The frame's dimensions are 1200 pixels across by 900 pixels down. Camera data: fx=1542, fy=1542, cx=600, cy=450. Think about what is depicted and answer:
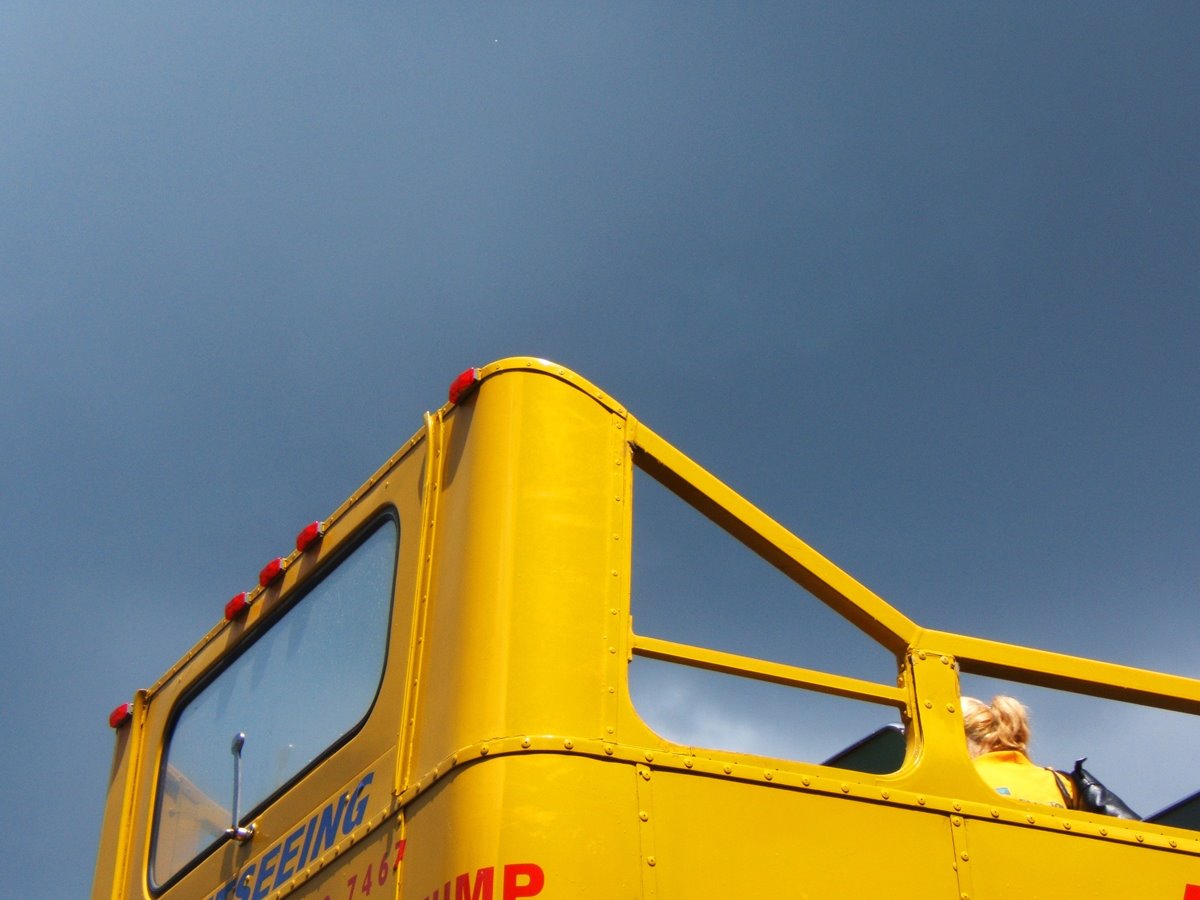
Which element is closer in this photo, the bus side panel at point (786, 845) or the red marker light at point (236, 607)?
the bus side panel at point (786, 845)

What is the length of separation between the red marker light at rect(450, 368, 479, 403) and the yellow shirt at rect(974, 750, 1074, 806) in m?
1.78

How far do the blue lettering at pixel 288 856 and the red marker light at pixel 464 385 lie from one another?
3.80ft

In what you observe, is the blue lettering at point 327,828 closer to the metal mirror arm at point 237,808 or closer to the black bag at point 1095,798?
the metal mirror arm at point 237,808

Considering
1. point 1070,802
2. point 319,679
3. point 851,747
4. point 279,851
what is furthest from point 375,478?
point 1070,802

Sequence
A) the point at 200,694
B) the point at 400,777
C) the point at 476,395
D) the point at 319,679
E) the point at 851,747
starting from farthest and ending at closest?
the point at 200,694, the point at 851,747, the point at 319,679, the point at 476,395, the point at 400,777

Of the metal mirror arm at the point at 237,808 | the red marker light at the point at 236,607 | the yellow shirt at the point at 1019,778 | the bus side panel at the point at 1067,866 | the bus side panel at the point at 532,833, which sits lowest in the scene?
the bus side panel at the point at 532,833

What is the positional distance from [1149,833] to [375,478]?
2236 millimetres

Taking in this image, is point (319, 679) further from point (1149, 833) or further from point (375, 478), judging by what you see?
point (1149, 833)

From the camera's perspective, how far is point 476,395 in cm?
381

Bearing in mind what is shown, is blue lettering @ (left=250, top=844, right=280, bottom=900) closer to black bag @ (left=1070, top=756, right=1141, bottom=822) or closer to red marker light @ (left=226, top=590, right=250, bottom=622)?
red marker light @ (left=226, top=590, right=250, bottom=622)

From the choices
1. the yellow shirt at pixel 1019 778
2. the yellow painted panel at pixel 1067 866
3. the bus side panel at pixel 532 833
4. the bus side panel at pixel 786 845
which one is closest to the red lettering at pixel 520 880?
the bus side panel at pixel 532 833

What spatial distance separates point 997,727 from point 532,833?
78.3 inches

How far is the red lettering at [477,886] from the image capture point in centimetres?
304

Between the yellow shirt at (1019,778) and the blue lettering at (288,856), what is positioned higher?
the yellow shirt at (1019,778)
